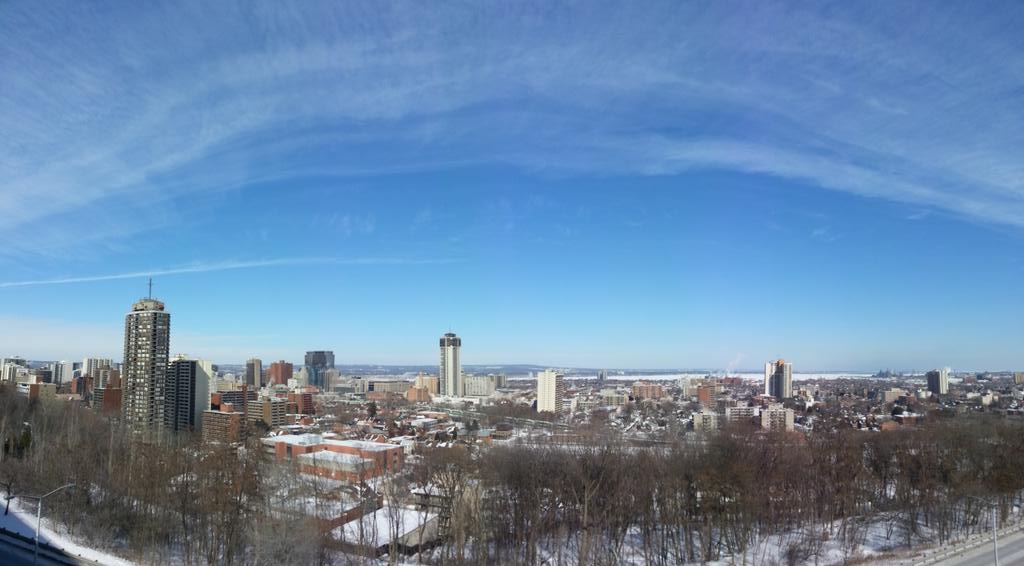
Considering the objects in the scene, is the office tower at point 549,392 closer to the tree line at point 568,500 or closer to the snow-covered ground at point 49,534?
the tree line at point 568,500

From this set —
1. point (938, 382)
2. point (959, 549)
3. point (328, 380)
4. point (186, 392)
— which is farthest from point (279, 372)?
point (959, 549)

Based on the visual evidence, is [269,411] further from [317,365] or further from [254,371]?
[317,365]

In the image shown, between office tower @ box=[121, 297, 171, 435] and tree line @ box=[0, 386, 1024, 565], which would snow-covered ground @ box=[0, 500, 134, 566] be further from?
office tower @ box=[121, 297, 171, 435]

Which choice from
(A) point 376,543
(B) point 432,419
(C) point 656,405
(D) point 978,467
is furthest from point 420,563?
(C) point 656,405

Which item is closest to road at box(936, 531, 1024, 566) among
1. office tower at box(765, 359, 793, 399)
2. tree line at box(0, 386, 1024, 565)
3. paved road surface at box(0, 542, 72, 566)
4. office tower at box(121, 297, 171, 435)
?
tree line at box(0, 386, 1024, 565)

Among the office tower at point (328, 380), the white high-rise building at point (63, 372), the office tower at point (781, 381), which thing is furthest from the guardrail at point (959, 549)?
the office tower at point (328, 380)
